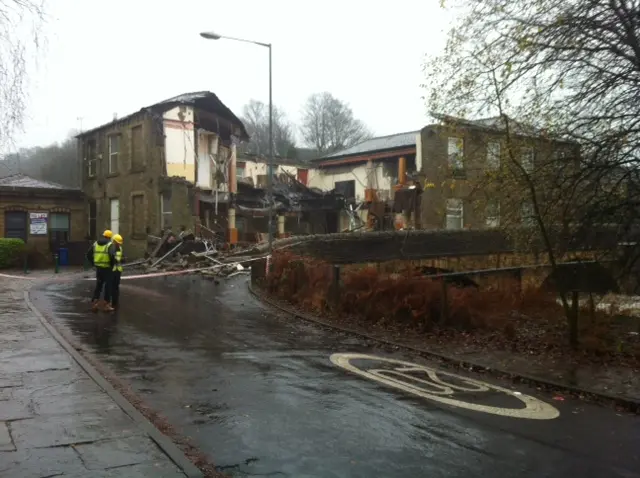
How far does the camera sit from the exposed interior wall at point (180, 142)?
28203 millimetres

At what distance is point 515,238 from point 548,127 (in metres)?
2.40

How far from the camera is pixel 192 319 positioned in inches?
496

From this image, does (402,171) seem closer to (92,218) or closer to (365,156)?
(365,156)

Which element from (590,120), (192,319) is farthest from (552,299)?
(192,319)

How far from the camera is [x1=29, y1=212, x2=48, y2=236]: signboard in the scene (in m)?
→ 30.6

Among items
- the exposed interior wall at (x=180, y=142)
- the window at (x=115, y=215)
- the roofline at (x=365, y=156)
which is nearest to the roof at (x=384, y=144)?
the roofline at (x=365, y=156)

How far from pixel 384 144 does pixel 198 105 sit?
15.6 meters

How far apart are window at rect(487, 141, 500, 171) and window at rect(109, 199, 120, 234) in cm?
2460

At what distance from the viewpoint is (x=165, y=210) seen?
93.2 feet

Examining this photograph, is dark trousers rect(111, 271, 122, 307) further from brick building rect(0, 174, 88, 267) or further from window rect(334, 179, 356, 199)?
window rect(334, 179, 356, 199)

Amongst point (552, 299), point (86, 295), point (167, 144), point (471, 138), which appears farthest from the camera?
point (167, 144)

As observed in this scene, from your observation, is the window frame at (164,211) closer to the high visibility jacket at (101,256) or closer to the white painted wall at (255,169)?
the white painted wall at (255,169)

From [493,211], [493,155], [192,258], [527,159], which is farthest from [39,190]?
[527,159]

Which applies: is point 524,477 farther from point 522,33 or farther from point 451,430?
point 522,33
